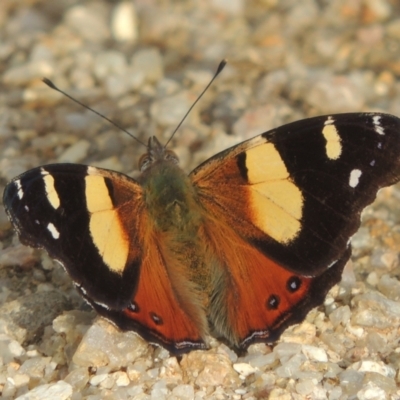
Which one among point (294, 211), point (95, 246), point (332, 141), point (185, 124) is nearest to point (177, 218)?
point (95, 246)

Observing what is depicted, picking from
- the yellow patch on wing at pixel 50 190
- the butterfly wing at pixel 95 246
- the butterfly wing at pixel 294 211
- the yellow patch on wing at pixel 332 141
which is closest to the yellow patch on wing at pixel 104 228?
the butterfly wing at pixel 95 246

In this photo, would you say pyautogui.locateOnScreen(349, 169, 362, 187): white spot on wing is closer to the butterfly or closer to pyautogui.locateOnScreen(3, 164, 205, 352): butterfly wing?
the butterfly

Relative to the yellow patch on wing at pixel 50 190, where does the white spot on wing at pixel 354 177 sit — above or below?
above

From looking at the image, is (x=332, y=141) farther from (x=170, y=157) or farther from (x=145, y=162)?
(x=145, y=162)

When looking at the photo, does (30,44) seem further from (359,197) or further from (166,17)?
(359,197)

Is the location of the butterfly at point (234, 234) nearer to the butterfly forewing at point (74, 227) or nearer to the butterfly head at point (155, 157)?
the butterfly forewing at point (74, 227)

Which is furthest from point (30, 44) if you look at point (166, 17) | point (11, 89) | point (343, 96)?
point (343, 96)

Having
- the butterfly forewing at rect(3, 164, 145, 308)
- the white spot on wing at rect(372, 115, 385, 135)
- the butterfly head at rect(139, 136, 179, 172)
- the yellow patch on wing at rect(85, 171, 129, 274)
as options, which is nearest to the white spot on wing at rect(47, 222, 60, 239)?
the butterfly forewing at rect(3, 164, 145, 308)
